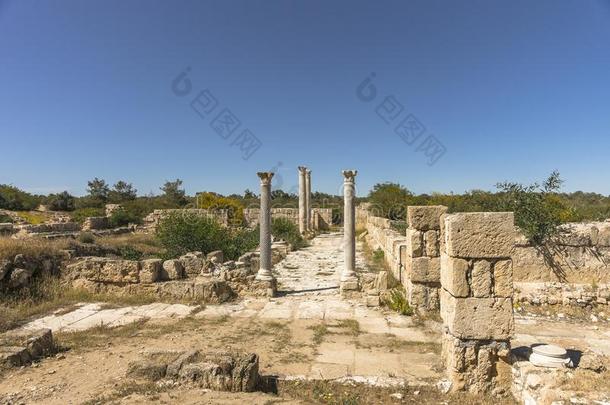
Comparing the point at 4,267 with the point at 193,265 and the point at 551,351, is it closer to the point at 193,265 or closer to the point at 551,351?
the point at 193,265

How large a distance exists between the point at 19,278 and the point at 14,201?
96.5 ft

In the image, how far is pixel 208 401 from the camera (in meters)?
3.90

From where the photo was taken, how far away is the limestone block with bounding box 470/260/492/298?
4.75 m

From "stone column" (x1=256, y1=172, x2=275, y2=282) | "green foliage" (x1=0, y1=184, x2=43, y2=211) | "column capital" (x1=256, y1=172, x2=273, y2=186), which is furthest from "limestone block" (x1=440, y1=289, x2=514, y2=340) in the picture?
"green foliage" (x1=0, y1=184, x2=43, y2=211)

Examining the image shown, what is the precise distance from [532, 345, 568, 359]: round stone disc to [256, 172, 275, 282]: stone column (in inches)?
242

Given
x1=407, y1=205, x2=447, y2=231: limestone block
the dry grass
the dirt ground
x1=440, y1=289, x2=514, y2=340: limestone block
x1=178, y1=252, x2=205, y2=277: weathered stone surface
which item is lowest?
the dirt ground

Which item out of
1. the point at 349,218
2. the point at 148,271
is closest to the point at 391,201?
the point at 349,218

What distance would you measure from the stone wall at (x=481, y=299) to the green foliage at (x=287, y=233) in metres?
14.3

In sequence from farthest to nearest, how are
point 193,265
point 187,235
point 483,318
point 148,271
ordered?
point 187,235
point 193,265
point 148,271
point 483,318

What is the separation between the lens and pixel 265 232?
10125mm

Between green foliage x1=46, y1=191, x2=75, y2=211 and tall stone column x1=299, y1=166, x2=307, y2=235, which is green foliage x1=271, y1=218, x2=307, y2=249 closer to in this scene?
tall stone column x1=299, y1=166, x2=307, y2=235

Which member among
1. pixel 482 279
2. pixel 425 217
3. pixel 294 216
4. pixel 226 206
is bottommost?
pixel 482 279

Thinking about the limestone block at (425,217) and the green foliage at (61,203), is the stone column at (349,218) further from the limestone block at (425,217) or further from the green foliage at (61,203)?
the green foliage at (61,203)

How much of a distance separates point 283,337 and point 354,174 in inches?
204
